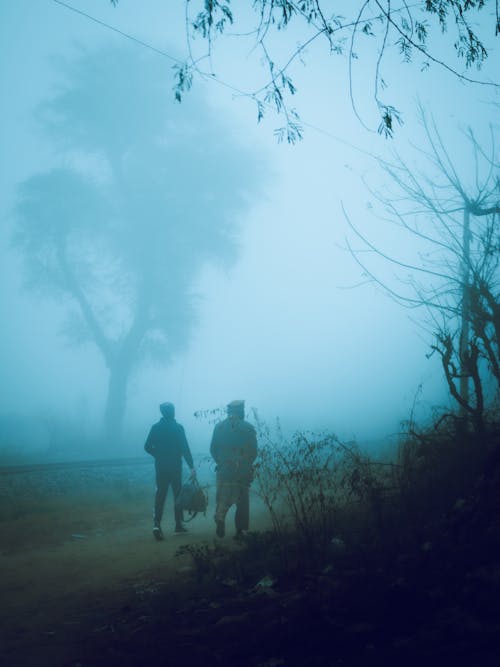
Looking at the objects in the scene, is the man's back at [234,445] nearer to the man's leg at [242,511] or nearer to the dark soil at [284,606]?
the man's leg at [242,511]

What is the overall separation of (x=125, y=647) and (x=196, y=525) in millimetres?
5010

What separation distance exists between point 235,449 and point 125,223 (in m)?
20.4

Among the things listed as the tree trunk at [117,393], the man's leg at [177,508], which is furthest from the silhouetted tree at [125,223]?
the man's leg at [177,508]

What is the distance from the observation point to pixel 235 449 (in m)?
6.44

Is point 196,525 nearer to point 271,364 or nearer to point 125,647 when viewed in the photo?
point 125,647

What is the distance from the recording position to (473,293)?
19.8 feet

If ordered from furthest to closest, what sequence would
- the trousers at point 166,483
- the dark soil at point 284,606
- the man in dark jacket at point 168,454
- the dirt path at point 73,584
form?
the man in dark jacket at point 168,454 < the trousers at point 166,483 < the dirt path at point 73,584 < the dark soil at point 284,606

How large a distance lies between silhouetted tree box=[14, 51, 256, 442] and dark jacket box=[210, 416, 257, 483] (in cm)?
1599

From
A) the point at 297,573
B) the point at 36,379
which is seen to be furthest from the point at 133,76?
the point at 36,379

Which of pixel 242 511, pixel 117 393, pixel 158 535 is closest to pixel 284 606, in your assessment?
pixel 242 511

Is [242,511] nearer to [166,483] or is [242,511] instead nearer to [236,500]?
[236,500]

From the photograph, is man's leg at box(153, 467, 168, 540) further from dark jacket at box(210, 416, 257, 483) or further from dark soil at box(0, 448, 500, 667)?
dark soil at box(0, 448, 500, 667)

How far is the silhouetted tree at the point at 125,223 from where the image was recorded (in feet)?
74.8

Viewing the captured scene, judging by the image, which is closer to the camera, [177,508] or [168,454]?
[177,508]
